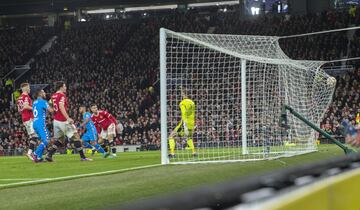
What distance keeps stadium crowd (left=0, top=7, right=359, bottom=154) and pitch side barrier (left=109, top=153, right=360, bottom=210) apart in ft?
68.7

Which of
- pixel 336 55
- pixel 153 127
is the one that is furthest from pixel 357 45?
pixel 153 127

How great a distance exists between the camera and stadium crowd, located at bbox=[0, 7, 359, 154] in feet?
97.9

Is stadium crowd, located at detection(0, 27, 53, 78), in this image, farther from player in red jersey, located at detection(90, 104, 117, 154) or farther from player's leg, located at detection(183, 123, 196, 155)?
player's leg, located at detection(183, 123, 196, 155)

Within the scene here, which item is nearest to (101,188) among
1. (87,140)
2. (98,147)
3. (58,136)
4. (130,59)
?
(58,136)

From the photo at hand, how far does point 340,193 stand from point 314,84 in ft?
44.1

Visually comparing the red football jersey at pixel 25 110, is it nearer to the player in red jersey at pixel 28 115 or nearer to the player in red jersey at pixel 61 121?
the player in red jersey at pixel 28 115

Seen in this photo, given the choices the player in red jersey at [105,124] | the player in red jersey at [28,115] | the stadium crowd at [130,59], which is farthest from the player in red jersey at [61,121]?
the stadium crowd at [130,59]

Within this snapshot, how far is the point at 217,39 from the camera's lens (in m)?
14.4

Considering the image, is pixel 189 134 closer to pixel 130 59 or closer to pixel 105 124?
pixel 105 124

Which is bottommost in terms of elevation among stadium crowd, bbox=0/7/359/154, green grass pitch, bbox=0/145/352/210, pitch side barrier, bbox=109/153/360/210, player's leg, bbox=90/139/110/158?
green grass pitch, bbox=0/145/352/210

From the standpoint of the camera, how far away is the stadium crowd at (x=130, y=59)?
2983 cm

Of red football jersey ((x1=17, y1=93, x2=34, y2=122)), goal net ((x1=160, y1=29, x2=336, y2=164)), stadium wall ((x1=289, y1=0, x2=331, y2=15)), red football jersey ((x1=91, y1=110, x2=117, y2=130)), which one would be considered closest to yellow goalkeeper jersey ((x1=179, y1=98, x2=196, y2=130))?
goal net ((x1=160, y1=29, x2=336, y2=164))

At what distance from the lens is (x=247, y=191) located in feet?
8.61

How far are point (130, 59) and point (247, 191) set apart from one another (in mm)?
34679
